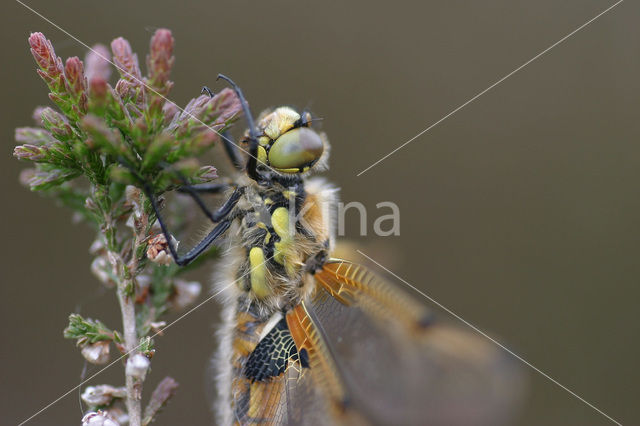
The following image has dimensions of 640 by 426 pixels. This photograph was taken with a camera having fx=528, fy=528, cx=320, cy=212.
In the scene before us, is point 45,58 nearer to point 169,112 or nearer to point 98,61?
point 98,61

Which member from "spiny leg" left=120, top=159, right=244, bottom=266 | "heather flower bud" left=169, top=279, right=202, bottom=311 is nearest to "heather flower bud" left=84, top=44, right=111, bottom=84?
"spiny leg" left=120, top=159, right=244, bottom=266

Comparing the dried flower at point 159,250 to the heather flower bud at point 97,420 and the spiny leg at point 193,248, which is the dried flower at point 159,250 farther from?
the heather flower bud at point 97,420

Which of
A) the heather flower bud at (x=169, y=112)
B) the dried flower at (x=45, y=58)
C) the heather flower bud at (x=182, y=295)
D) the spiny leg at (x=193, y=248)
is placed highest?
the dried flower at (x=45, y=58)

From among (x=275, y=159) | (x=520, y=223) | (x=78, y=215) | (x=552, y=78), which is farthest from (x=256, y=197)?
(x=552, y=78)

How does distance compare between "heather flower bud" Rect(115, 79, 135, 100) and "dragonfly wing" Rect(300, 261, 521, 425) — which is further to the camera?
"dragonfly wing" Rect(300, 261, 521, 425)

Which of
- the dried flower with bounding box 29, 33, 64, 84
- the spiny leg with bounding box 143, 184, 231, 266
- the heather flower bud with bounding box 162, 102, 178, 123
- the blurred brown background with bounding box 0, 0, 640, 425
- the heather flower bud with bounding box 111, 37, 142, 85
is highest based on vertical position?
the dried flower with bounding box 29, 33, 64, 84

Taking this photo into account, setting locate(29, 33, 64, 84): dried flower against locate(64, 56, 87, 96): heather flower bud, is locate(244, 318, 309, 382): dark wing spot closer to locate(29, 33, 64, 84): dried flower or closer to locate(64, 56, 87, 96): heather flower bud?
locate(64, 56, 87, 96): heather flower bud

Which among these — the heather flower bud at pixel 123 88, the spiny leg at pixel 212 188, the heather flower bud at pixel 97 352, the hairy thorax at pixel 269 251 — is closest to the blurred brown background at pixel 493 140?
the hairy thorax at pixel 269 251
